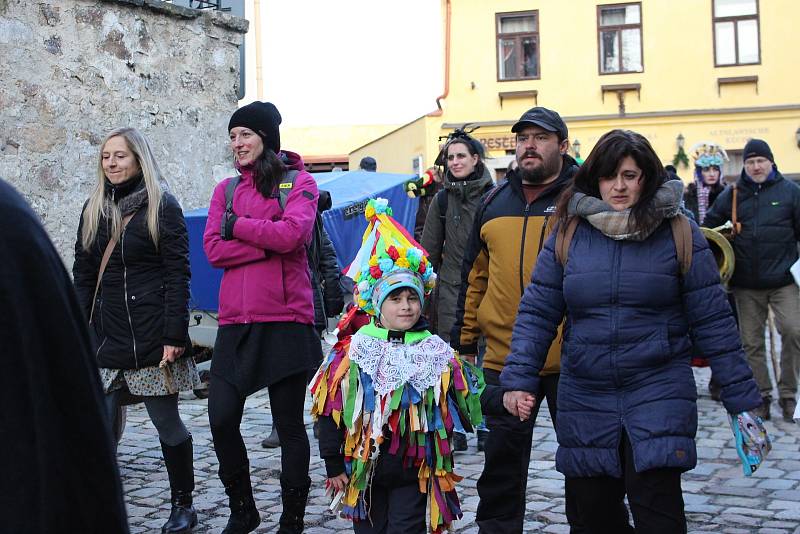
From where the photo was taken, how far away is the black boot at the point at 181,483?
5.52 m

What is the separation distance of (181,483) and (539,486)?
2.01m

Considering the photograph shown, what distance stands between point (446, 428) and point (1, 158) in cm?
467

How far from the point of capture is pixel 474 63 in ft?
91.0

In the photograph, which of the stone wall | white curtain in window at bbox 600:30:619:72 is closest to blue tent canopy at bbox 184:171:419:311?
the stone wall

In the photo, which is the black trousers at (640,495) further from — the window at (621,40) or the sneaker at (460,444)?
the window at (621,40)

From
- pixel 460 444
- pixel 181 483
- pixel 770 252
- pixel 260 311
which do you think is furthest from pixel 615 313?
pixel 770 252

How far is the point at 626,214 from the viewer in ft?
13.1

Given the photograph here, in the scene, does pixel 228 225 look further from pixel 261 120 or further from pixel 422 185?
pixel 422 185

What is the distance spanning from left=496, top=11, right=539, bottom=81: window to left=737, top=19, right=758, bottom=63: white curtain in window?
4.74 m

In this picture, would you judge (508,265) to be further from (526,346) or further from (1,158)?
(1,158)

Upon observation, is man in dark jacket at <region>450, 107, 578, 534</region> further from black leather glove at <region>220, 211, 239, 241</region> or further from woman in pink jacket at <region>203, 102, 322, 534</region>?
black leather glove at <region>220, 211, 239, 241</region>

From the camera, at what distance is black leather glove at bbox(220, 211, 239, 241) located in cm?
524

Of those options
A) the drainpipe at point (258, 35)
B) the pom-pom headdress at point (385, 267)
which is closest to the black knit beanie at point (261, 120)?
the pom-pom headdress at point (385, 267)

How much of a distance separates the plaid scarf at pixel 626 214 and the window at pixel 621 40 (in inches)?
944
